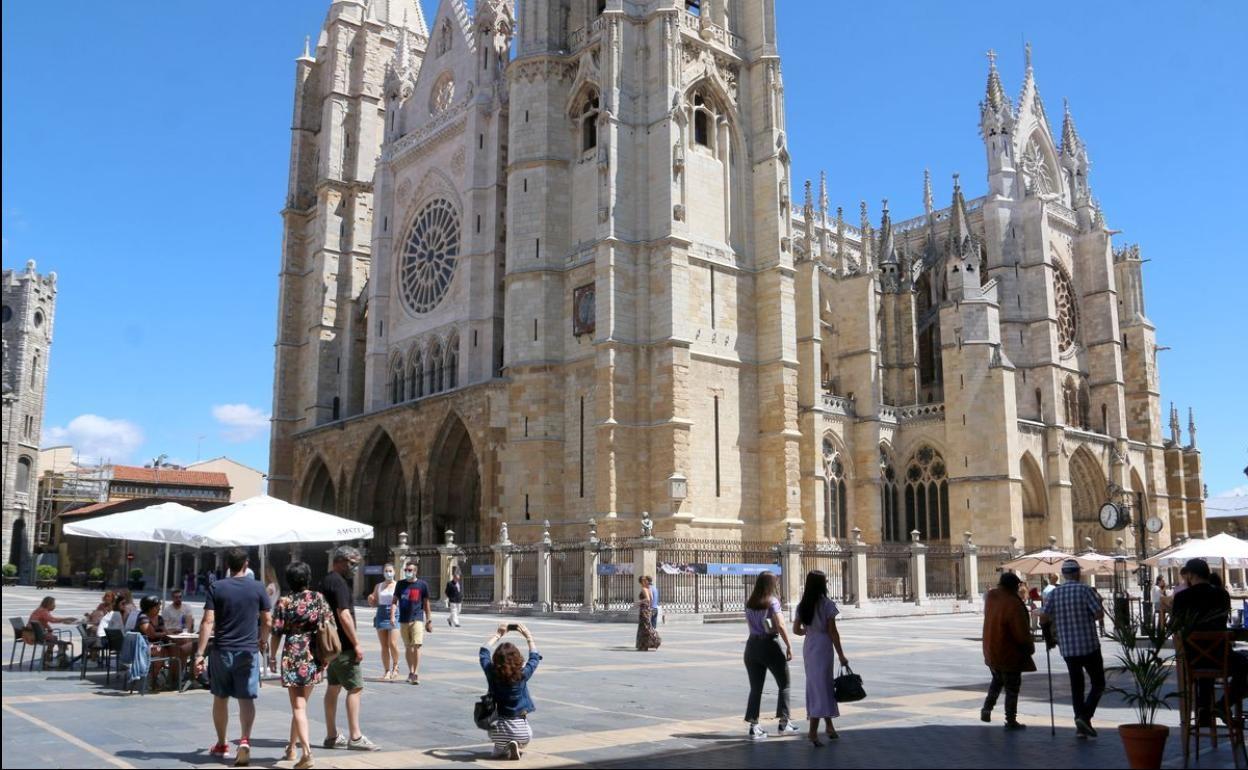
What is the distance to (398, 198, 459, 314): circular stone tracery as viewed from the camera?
39625 mm

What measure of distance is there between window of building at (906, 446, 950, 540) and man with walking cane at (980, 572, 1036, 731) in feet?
104

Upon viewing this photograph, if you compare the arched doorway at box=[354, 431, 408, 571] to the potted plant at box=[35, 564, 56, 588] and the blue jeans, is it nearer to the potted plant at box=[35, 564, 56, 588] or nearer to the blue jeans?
the potted plant at box=[35, 564, 56, 588]

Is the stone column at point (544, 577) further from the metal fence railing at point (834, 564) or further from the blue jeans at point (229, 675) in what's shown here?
the blue jeans at point (229, 675)

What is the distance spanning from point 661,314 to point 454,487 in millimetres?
10871

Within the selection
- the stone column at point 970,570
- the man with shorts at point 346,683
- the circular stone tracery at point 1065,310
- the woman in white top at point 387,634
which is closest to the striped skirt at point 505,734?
the man with shorts at point 346,683

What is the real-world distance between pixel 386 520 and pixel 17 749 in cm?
3397

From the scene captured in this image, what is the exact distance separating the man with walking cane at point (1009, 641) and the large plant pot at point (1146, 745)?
1.98 meters

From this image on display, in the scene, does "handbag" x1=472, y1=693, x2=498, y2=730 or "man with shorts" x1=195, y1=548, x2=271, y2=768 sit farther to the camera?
"handbag" x1=472, y1=693, x2=498, y2=730

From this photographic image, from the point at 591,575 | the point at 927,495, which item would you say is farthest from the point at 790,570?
the point at 927,495

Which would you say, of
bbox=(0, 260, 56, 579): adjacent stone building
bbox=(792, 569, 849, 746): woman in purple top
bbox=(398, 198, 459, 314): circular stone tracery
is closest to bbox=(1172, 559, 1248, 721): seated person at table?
bbox=(792, 569, 849, 746): woman in purple top

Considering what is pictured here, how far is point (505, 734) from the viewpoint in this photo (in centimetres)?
765

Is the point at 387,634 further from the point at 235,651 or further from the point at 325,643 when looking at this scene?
the point at 235,651

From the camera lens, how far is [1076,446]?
4184 centimetres

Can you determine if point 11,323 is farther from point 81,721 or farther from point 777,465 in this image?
point 81,721
